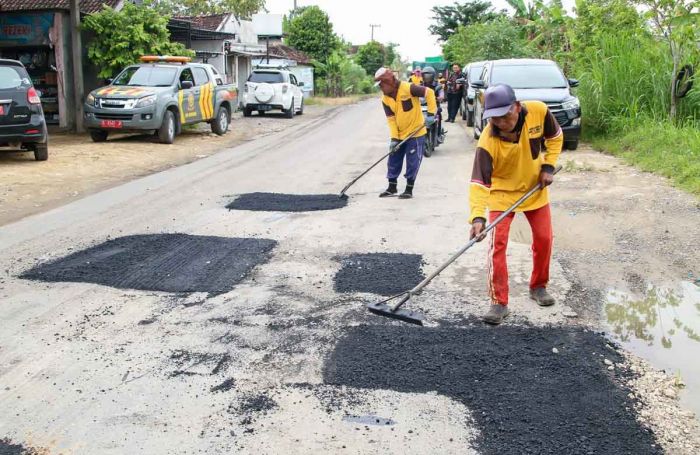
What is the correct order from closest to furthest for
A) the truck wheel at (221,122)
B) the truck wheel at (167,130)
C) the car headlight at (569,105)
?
the car headlight at (569,105) < the truck wheel at (167,130) < the truck wheel at (221,122)

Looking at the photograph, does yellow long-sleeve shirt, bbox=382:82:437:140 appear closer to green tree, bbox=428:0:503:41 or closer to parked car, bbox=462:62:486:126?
parked car, bbox=462:62:486:126

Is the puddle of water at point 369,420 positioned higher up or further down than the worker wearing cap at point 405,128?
further down

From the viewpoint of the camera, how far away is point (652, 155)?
1169 cm

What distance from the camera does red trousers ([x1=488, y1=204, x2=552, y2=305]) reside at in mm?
4859

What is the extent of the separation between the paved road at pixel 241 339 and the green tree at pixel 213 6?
37688 millimetres

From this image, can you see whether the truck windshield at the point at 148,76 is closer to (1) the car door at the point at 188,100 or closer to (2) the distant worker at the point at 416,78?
(1) the car door at the point at 188,100

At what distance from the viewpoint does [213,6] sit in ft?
167

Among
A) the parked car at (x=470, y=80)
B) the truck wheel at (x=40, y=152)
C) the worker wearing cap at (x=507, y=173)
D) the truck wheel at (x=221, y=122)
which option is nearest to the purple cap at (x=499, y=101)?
the worker wearing cap at (x=507, y=173)

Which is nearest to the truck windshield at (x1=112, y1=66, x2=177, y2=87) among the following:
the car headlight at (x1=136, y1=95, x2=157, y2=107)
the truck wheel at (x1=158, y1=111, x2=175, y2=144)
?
the truck wheel at (x1=158, y1=111, x2=175, y2=144)

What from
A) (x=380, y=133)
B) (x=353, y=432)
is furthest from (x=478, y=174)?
(x=380, y=133)

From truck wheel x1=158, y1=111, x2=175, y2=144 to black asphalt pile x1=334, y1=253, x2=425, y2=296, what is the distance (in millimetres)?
10564

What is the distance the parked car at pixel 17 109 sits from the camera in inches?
454

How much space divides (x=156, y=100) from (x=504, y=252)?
12137mm

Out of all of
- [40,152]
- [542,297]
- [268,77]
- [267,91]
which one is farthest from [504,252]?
[268,77]
